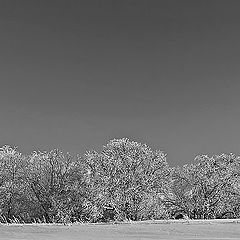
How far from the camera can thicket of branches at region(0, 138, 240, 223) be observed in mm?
48969

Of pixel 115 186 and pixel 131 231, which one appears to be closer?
pixel 131 231

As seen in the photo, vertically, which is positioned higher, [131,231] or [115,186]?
[115,186]

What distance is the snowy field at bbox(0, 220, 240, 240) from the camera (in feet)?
55.1

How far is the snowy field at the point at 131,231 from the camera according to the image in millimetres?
16781

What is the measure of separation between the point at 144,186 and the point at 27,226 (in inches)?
1292

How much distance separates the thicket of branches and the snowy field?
90.1 feet

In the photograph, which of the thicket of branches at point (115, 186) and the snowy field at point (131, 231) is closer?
the snowy field at point (131, 231)

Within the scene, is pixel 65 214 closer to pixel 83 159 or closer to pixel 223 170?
pixel 83 159

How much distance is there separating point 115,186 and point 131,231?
33459 millimetres

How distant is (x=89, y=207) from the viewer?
47500 millimetres

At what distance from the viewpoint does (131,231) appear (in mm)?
18156

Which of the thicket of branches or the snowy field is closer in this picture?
the snowy field

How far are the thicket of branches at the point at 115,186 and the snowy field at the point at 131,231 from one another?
2745 centimetres

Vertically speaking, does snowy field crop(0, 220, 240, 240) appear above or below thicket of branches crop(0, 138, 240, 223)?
below
